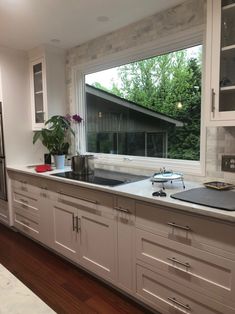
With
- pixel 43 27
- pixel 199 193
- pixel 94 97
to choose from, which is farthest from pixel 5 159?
pixel 199 193

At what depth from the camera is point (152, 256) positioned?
1695 mm

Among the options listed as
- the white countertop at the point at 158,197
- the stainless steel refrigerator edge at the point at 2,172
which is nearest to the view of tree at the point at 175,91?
the white countertop at the point at 158,197

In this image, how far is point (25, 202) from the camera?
300 cm

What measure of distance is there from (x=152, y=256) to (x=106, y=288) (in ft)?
2.20

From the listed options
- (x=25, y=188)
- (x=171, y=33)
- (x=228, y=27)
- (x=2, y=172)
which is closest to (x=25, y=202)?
Answer: (x=25, y=188)

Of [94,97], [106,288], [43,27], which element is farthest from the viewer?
[94,97]

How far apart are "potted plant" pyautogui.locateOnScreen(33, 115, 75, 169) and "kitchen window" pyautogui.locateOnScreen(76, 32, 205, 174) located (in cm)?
29

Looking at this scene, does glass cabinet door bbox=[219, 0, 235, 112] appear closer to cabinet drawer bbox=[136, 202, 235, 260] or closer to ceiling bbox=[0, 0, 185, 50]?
ceiling bbox=[0, 0, 185, 50]

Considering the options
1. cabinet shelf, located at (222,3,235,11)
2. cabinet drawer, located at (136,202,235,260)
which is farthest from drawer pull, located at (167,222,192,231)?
cabinet shelf, located at (222,3,235,11)

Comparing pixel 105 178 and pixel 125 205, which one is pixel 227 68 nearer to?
pixel 125 205

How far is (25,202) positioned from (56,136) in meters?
0.86

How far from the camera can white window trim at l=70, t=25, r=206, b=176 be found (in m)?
2.06

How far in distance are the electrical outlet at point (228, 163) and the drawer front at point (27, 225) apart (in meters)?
2.05

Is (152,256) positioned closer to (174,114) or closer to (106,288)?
(106,288)
